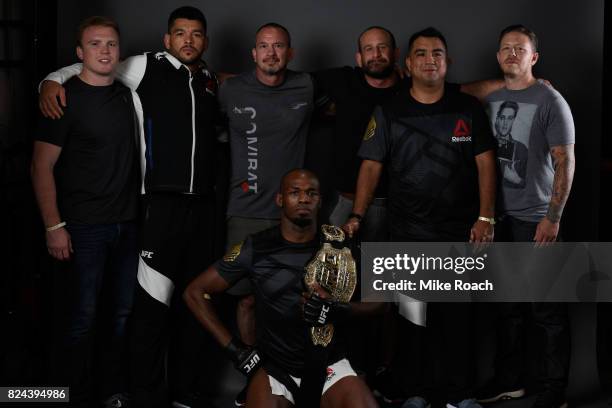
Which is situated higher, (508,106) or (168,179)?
(508,106)

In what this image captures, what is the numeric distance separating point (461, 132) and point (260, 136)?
34.0 inches

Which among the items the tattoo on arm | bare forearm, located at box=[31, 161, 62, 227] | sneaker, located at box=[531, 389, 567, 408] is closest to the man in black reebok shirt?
the tattoo on arm

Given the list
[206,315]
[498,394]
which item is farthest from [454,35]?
[206,315]

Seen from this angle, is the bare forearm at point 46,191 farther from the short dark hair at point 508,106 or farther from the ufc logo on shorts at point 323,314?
the short dark hair at point 508,106

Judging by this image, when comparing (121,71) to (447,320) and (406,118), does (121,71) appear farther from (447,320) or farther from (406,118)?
(447,320)

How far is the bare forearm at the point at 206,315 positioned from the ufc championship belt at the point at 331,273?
0.32 meters

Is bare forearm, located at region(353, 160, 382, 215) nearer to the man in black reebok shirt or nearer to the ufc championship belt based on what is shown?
the man in black reebok shirt

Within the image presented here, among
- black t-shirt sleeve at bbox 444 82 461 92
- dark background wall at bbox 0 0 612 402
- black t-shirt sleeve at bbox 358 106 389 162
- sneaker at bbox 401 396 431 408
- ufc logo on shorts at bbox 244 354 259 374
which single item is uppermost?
dark background wall at bbox 0 0 612 402

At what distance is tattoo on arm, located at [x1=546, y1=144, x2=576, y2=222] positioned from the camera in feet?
11.0

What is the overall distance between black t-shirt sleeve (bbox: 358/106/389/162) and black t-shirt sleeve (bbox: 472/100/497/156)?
1.19ft

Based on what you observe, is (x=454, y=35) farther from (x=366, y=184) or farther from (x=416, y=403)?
(x=416, y=403)

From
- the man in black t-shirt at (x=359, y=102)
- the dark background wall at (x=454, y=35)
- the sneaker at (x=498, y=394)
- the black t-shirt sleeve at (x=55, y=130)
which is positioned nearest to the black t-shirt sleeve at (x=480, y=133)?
the man in black t-shirt at (x=359, y=102)

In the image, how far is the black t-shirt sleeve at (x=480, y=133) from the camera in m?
3.30

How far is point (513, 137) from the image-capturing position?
340 centimetres
